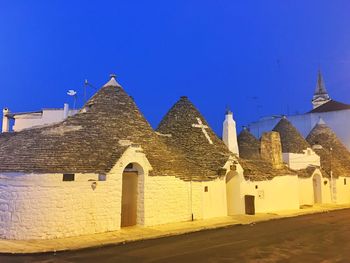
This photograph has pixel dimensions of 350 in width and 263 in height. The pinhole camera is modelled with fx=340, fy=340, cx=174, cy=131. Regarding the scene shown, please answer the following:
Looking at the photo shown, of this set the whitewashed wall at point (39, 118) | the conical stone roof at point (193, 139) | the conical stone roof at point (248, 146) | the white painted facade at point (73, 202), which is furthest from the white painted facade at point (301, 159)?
the whitewashed wall at point (39, 118)

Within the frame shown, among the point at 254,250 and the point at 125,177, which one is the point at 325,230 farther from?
the point at 125,177

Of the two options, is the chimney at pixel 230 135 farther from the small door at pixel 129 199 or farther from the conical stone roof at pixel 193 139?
the small door at pixel 129 199

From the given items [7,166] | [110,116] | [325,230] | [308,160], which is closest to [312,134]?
[308,160]

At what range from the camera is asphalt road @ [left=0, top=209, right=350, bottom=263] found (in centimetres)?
933

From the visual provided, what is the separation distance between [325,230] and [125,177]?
29.8ft

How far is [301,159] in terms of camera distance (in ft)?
92.5

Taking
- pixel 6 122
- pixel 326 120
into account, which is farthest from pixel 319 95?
pixel 6 122

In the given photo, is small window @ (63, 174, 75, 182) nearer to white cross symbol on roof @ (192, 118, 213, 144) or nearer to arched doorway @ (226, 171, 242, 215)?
white cross symbol on roof @ (192, 118, 213, 144)

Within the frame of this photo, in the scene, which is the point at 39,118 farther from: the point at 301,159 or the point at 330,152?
the point at 330,152

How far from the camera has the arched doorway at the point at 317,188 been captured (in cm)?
2922

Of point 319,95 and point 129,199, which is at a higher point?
point 319,95

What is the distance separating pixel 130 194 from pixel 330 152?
24.2 m

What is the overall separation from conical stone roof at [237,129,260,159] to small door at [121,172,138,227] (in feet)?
37.9

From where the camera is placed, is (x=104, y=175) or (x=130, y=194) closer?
(x=104, y=175)
